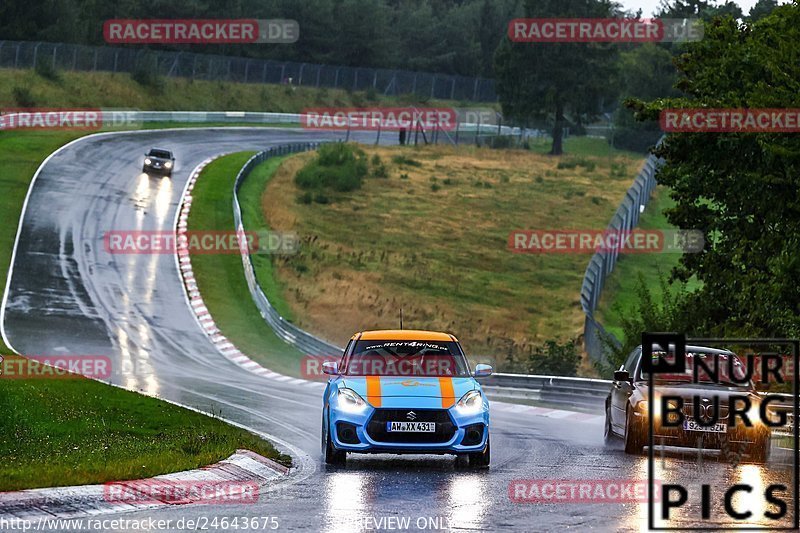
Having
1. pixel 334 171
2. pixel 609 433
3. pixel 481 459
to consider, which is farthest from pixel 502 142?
pixel 481 459

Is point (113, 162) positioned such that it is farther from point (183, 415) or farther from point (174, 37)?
point (183, 415)

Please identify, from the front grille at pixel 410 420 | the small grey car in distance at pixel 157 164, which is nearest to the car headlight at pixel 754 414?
the front grille at pixel 410 420

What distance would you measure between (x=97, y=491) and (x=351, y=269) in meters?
41.0

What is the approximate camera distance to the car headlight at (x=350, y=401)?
14.9 metres

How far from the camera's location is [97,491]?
11.6 metres

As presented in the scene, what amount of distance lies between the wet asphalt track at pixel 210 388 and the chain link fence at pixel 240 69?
14.3m

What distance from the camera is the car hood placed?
49.4 ft

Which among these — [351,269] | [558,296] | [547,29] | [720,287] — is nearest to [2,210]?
[351,269]

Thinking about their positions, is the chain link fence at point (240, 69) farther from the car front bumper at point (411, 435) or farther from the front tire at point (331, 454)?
the car front bumper at point (411, 435)

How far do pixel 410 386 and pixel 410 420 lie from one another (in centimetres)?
65

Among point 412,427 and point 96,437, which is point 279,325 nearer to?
point 96,437

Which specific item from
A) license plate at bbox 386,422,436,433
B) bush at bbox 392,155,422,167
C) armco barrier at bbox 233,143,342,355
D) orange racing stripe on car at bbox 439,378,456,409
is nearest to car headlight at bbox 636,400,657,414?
orange racing stripe on car at bbox 439,378,456,409

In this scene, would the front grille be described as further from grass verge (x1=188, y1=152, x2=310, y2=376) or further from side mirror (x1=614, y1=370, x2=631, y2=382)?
grass verge (x1=188, y1=152, x2=310, y2=376)

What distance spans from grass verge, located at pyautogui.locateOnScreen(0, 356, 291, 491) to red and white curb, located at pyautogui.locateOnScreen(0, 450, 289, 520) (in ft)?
0.70
